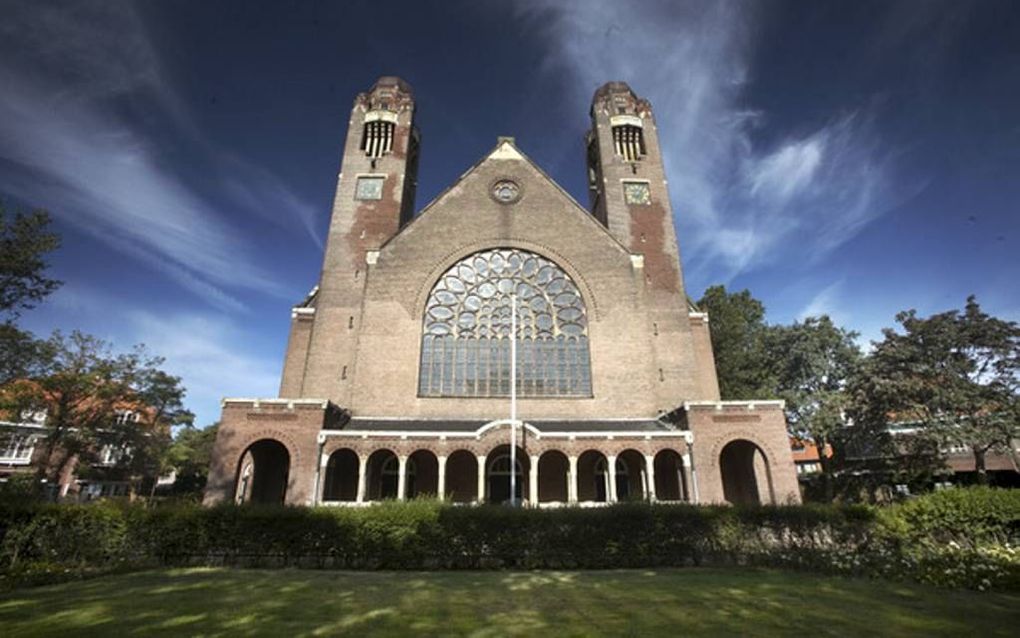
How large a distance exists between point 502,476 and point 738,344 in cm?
2952

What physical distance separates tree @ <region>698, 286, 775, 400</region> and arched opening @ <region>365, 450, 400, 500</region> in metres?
29.2

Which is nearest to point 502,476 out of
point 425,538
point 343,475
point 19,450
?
point 343,475

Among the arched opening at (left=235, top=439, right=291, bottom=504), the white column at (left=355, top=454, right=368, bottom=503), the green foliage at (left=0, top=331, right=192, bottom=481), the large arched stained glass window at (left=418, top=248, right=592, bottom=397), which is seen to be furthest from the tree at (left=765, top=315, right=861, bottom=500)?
the green foliage at (left=0, top=331, right=192, bottom=481)

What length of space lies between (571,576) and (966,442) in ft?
96.3

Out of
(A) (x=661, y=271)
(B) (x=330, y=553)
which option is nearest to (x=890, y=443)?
(A) (x=661, y=271)

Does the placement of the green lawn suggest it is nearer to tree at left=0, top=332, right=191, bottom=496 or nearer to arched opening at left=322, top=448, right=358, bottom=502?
arched opening at left=322, top=448, right=358, bottom=502

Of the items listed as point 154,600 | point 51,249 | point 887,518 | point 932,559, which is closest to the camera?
point 154,600

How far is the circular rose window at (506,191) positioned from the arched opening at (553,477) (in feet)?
52.8

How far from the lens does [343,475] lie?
24.1 m

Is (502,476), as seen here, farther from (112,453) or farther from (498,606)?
(112,453)

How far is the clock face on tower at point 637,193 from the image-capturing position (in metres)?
32.8

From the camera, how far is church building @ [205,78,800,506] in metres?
22.3

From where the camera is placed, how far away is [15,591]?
384 inches

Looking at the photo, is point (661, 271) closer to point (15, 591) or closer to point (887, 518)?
point (887, 518)
